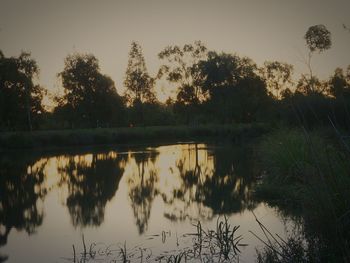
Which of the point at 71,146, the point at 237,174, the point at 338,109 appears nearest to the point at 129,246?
the point at 237,174

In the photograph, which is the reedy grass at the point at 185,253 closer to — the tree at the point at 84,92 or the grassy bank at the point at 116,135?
the grassy bank at the point at 116,135

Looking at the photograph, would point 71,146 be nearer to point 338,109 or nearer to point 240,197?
point 338,109

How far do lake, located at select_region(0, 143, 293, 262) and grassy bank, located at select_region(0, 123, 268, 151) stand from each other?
1524 centimetres

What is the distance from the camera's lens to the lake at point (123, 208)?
844 centimetres

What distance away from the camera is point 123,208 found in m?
12.6

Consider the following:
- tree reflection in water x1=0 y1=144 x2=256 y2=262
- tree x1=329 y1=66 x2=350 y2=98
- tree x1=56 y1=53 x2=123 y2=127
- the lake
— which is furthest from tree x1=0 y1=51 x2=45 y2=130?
tree x1=329 y1=66 x2=350 y2=98

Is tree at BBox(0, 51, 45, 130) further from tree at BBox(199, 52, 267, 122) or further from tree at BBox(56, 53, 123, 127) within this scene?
tree at BBox(199, 52, 267, 122)

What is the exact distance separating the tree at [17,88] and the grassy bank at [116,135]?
28.4 ft

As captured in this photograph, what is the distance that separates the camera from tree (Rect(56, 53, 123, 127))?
201ft

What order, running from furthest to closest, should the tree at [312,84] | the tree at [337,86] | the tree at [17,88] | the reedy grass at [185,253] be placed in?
the tree at [17,88] < the reedy grass at [185,253] < the tree at [337,86] < the tree at [312,84]

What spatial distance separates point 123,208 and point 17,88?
142ft

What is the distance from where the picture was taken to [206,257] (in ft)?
23.5

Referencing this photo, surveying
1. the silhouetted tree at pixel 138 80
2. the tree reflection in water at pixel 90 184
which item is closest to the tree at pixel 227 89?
the silhouetted tree at pixel 138 80

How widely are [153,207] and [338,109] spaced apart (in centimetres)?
1169
